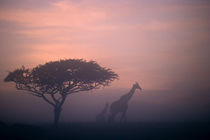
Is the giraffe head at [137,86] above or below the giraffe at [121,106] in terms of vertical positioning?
above

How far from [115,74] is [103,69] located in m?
1.83

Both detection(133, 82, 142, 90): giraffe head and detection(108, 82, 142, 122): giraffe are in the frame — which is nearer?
detection(108, 82, 142, 122): giraffe

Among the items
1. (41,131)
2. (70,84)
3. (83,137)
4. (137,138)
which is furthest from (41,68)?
(137,138)

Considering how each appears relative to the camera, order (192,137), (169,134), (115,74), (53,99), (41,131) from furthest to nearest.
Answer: (115,74) < (53,99) < (41,131) < (169,134) < (192,137)

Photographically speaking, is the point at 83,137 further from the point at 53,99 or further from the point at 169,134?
the point at 53,99

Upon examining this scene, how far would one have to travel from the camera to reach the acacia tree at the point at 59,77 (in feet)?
108

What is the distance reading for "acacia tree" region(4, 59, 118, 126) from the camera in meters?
32.9

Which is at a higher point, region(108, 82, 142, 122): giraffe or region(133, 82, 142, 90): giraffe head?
region(133, 82, 142, 90): giraffe head

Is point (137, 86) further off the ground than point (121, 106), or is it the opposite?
point (137, 86)

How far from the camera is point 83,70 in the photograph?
110 feet

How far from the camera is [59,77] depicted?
108 feet

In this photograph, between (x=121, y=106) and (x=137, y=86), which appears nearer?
(x=121, y=106)

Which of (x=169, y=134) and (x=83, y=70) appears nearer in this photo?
(x=169, y=134)

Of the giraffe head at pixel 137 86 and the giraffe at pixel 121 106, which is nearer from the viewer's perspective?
the giraffe at pixel 121 106
